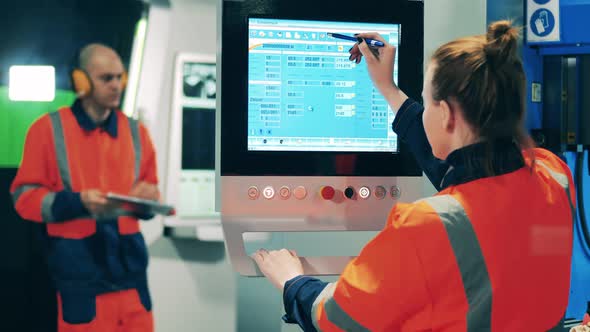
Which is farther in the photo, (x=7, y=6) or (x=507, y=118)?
(x=7, y=6)

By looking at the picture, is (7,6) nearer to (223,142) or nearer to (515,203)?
(223,142)

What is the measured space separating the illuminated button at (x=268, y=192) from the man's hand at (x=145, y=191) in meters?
0.39

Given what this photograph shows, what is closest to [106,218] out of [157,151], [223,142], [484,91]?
[157,151]

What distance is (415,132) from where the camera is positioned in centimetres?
157

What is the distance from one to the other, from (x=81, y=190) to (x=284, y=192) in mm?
545

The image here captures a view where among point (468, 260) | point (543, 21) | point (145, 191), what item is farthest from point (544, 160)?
point (543, 21)

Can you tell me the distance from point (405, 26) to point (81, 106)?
2.80 feet

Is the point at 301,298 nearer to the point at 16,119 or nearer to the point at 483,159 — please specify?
the point at 483,159

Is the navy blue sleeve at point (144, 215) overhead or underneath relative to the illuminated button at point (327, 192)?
underneath

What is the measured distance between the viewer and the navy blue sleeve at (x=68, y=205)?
174cm

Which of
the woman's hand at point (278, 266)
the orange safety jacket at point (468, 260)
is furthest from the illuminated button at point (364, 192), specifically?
the orange safety jacket at point (468, 260)

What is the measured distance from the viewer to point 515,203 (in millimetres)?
1192

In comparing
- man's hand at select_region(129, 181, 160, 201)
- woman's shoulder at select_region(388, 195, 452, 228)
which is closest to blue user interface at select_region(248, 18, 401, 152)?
man's hand at select_region(129, 181, 160, 201)

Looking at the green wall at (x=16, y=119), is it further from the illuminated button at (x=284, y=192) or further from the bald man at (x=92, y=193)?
the illuminated button at (x=284, y=192)
